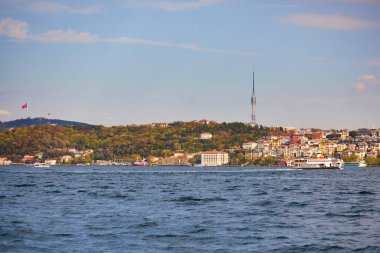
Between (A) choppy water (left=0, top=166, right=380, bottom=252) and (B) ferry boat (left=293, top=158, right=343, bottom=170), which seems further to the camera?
(B) ferry boat (left=293, top=158, right=343, bottom=170)

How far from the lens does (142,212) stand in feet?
140

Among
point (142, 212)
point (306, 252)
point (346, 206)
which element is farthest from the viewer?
point (346, 206)

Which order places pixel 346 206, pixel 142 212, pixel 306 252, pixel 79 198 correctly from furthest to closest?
pixel 79 198 → pixel 346 206 → pixel 142 212 → pixel 306 252

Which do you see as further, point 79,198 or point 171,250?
point 79,198

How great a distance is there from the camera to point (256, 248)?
96.7 feet

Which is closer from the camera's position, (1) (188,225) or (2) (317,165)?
(1) (188,225)

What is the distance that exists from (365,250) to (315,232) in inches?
187

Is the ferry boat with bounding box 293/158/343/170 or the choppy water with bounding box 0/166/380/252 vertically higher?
the ferry boat with bounding box 293/158/343/170

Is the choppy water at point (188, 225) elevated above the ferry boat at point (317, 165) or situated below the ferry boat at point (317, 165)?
below

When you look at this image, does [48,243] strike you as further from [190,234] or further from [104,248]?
[190,234]

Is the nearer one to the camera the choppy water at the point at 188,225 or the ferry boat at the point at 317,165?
the choppy water at the point at 188,225

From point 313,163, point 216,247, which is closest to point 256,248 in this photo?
point 216,247

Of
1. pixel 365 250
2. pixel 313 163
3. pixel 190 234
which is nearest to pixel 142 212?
pixel 190 234

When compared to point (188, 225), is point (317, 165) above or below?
above
